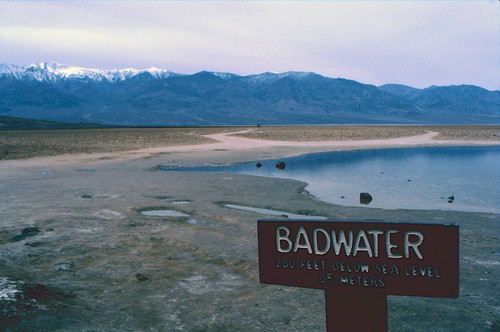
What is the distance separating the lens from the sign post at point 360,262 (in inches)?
107

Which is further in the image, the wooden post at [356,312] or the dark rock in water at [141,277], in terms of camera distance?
the dark rock in water at [141,277]

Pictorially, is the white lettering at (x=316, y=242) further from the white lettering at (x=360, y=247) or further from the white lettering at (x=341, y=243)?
the white lettering at (x=360, y=247)

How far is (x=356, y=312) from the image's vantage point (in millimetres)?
2932

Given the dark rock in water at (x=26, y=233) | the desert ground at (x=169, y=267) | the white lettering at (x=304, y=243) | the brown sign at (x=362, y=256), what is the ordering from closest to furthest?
the brown sign at (x=362, y=256) < the white lettering at (x=304, y=243) < the desert ground at (x=169, y=267) < the dark rock in water at (x=26, y=233)

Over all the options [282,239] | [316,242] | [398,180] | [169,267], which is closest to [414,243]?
[316,242]

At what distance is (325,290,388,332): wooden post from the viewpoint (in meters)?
2.89

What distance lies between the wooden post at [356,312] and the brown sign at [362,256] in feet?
0.33

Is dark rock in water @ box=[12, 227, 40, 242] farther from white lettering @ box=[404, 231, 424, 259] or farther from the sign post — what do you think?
white lettering @ box=[404, 231, 424, 259]

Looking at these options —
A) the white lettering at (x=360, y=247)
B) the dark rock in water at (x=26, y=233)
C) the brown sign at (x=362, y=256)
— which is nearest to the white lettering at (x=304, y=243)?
the brown sign at (x=362, y=256)

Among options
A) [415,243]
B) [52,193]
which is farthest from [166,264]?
[52,193]

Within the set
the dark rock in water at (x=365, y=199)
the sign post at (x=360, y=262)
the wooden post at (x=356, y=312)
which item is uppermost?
the sign post at (x=360, y=262)

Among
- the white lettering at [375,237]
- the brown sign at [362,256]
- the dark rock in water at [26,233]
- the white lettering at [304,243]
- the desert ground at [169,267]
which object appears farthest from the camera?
the dark rock in water at [26,233]

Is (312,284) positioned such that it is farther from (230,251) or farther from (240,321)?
(230,251)

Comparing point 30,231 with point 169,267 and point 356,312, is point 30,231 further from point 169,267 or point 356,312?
point 356,312
